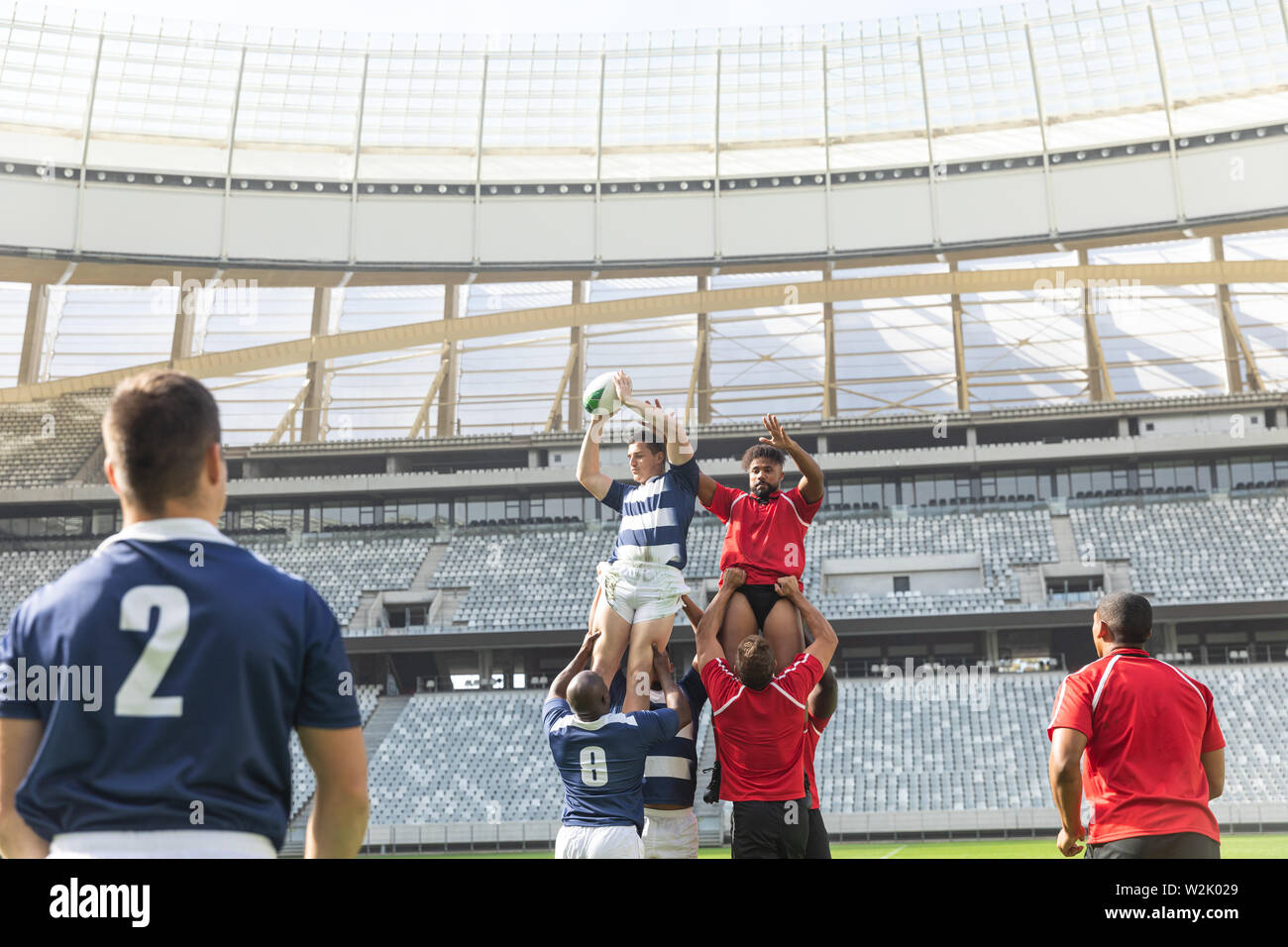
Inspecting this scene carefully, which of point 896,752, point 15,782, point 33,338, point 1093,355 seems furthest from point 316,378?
point 15,782

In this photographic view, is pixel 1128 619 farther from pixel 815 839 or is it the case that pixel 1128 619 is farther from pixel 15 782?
pixel 15 782

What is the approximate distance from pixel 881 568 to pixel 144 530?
39.6 metres

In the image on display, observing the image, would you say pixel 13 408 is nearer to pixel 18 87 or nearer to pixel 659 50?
pixel 18 87

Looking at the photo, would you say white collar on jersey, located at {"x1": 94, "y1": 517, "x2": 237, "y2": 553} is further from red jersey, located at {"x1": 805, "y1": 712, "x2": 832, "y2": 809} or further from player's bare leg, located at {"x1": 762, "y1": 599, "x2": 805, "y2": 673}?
player's bare leg, located at {"x1": 762, "y1": 599, "x2": 805, "y2": 673}

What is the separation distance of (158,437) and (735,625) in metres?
4.92

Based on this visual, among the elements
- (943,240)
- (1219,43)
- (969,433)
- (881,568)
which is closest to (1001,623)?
(881,568)

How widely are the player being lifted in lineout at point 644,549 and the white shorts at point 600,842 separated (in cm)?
109

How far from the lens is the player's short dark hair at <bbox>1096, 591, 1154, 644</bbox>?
5.55 meters

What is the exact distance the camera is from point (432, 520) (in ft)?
153

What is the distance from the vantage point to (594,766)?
6.11 metres

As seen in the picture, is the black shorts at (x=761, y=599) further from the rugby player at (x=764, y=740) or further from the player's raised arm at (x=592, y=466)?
the player's raised arm at (x=592, y=466)

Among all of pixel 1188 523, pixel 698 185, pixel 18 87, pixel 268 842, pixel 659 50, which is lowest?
pixel 268 842

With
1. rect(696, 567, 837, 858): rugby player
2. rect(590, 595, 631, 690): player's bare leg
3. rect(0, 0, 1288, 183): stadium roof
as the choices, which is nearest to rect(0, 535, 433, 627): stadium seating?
rect(0, 0, 1288, 183): stadium roof

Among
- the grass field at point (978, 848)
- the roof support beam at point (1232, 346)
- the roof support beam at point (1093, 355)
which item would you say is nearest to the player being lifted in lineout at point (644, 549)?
the grass field at point (978, 848)
